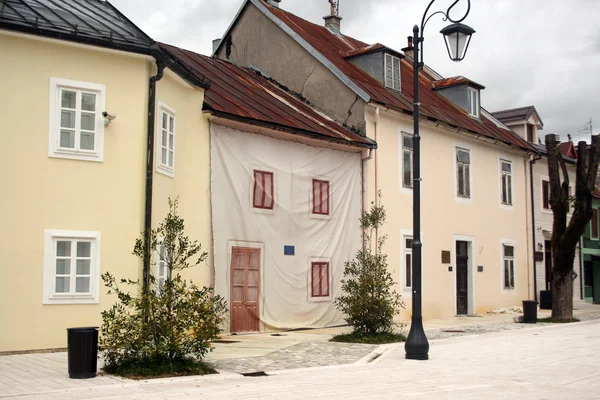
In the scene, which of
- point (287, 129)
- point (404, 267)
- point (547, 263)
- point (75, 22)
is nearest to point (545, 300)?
point (547, 263)

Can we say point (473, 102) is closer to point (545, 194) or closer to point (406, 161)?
point (545, 194)

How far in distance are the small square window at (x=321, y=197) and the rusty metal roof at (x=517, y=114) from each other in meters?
14.6

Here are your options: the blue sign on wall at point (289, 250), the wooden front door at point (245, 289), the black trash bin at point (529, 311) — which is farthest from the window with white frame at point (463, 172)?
the wooden front door at point (245, 289)

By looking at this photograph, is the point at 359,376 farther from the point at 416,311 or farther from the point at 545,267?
the point at 545,267

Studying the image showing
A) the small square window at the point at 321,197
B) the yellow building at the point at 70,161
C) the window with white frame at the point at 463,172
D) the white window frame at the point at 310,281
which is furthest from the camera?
the window with white frame at the point at 463,172

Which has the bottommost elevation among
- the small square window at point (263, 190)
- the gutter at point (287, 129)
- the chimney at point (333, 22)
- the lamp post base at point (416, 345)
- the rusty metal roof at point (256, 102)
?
the lamp post base at point (416, 345)

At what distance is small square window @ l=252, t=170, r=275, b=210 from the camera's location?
18.4 metres

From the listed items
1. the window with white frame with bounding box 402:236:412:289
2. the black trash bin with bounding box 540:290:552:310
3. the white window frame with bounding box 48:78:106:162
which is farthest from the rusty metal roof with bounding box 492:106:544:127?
the white window frame with bounding box 48:78:106:162

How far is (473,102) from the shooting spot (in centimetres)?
2889

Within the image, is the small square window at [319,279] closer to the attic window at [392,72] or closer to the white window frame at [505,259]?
the attic window at [392,72]

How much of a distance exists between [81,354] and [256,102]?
1085cm

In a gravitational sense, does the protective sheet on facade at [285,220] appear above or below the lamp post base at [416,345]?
above

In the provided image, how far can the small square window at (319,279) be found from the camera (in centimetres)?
1970

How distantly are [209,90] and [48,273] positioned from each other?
710cm
